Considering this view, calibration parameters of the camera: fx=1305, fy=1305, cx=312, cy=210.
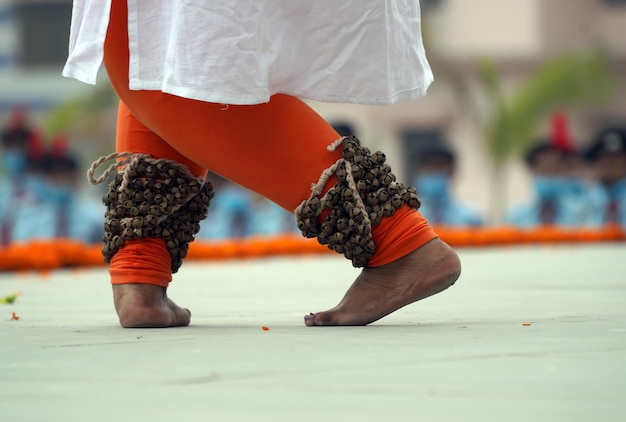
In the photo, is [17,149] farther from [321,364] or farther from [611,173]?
[321,364]

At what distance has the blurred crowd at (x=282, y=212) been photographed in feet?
37.6

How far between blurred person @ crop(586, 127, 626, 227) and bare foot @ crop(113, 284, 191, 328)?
30.1ft

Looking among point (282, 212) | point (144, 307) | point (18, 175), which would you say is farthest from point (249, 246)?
point (144, 307)

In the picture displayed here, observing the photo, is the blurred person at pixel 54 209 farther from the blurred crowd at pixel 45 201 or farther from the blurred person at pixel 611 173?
the blurred person at pixel 611 173

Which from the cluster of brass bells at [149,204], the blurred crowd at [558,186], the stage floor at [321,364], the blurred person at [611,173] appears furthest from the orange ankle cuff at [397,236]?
the blurred crowd at [558,186]

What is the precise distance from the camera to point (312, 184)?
2.59 m

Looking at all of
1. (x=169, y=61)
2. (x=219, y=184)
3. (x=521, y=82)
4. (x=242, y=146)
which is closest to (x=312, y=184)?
(x=242, y=146)

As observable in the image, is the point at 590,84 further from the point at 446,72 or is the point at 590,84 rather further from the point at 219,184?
the point at 219,184

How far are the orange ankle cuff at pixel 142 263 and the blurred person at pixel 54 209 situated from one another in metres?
8.54

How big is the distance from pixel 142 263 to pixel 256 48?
554 mm

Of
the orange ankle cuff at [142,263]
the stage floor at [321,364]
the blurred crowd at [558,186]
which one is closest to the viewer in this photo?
the stage floor at [321,364]

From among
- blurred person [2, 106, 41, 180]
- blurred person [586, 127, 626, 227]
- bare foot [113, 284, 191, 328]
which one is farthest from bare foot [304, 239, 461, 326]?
blurred person [2, 106, 41, 180]

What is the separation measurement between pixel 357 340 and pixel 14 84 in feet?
86.6

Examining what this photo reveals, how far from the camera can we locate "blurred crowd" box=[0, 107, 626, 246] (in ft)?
37.6
